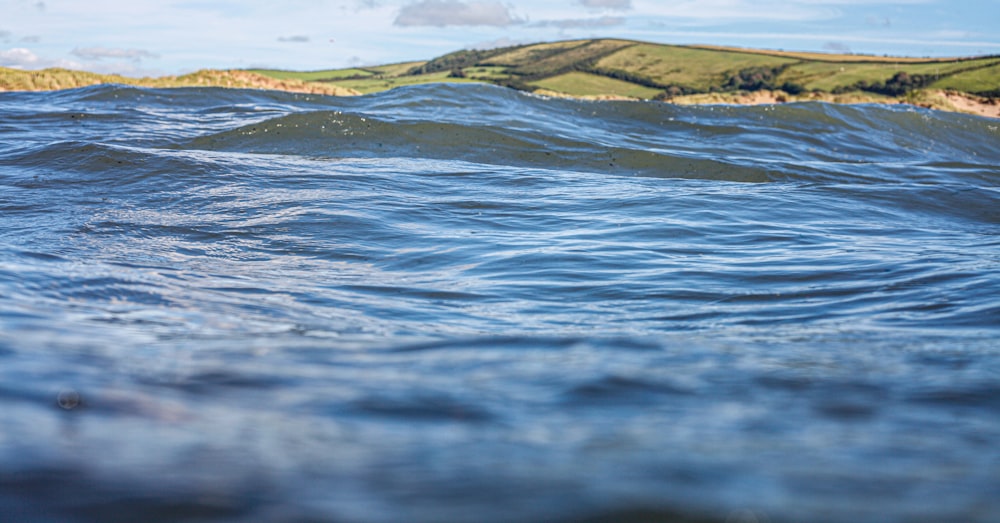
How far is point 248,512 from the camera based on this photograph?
5.46 feet

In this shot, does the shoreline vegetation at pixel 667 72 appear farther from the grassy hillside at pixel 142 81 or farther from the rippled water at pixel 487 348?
the rippled water at pixel 487 348

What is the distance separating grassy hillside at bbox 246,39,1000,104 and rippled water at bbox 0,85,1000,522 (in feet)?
167

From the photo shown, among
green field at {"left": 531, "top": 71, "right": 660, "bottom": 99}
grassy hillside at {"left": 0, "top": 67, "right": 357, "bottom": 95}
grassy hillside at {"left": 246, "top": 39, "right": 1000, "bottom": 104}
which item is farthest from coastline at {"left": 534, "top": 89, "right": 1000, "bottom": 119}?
green field at {"left": 531, "top": 71, "right": 660, "bottom": 99}

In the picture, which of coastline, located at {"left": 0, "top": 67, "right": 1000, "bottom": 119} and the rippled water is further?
coastline, located at {"left": 0, "top": 67, "right": 1000, "bottom": 119}

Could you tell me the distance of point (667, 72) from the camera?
234 feet

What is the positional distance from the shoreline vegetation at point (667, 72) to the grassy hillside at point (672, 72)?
8 cm

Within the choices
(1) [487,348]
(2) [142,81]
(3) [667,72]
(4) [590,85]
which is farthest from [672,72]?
(1) [487,348]

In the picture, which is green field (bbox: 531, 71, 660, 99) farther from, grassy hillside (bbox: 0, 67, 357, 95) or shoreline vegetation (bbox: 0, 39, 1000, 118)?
grassy hillside (bbox: 0, 67, 357, 95)

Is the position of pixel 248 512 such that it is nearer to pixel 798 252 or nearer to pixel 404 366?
pixel 404 366

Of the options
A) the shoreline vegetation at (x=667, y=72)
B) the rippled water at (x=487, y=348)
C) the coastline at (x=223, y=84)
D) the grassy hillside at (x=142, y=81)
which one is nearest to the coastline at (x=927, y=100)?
the coastline at (x=223, y=84)

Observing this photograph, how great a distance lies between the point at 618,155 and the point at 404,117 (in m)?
4.59

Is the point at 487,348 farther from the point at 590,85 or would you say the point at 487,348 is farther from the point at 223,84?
the point at 590,85

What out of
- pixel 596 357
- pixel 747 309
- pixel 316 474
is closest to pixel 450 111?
pixel 747 309

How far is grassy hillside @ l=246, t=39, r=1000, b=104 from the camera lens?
6000cm
